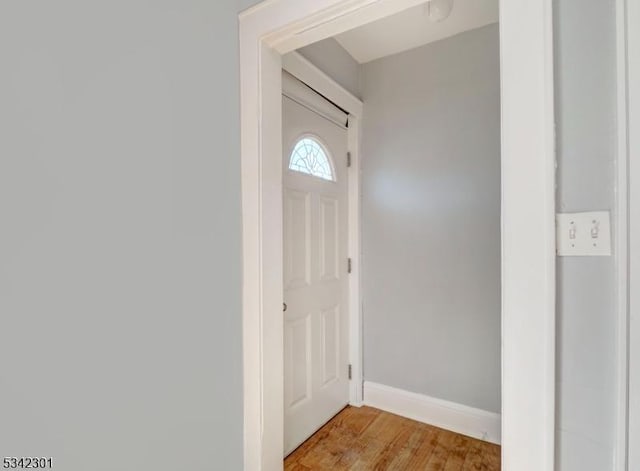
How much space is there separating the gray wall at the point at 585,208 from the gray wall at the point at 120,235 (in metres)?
1.14

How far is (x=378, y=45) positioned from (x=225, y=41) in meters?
1.28

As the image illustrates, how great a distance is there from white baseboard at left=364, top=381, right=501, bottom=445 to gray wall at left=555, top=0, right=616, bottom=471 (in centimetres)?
130

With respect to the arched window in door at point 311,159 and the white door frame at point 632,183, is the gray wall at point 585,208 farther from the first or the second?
the arched window in door at point 311,159

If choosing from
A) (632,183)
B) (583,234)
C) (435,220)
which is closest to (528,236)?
(583,234)

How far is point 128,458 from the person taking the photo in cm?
102

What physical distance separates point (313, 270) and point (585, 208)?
57.0 inches

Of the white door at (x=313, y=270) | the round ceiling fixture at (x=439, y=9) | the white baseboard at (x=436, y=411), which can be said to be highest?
the round ceiling fixture at (x=439, y=9)

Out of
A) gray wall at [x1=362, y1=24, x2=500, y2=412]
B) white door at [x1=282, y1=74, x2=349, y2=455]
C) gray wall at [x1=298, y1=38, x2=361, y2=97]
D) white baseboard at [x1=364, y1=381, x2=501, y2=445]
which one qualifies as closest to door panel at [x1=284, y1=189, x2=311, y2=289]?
white door at [x1=282, y1=74, x2=349, y2=455]

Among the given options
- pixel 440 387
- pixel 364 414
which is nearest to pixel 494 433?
pixel 440 387

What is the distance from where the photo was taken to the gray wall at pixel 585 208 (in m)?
0.78

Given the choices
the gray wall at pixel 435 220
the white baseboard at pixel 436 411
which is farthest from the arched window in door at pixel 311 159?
the white baseboard at pixel 436 411

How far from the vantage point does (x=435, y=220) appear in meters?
2.12

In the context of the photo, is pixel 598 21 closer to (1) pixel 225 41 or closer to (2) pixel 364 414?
(1) pixel 225 41

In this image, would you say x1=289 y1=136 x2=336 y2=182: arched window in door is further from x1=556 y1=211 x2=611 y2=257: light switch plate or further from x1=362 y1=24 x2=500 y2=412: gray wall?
x1=556 y1=211 x2=611 y2=257: light switch plate
